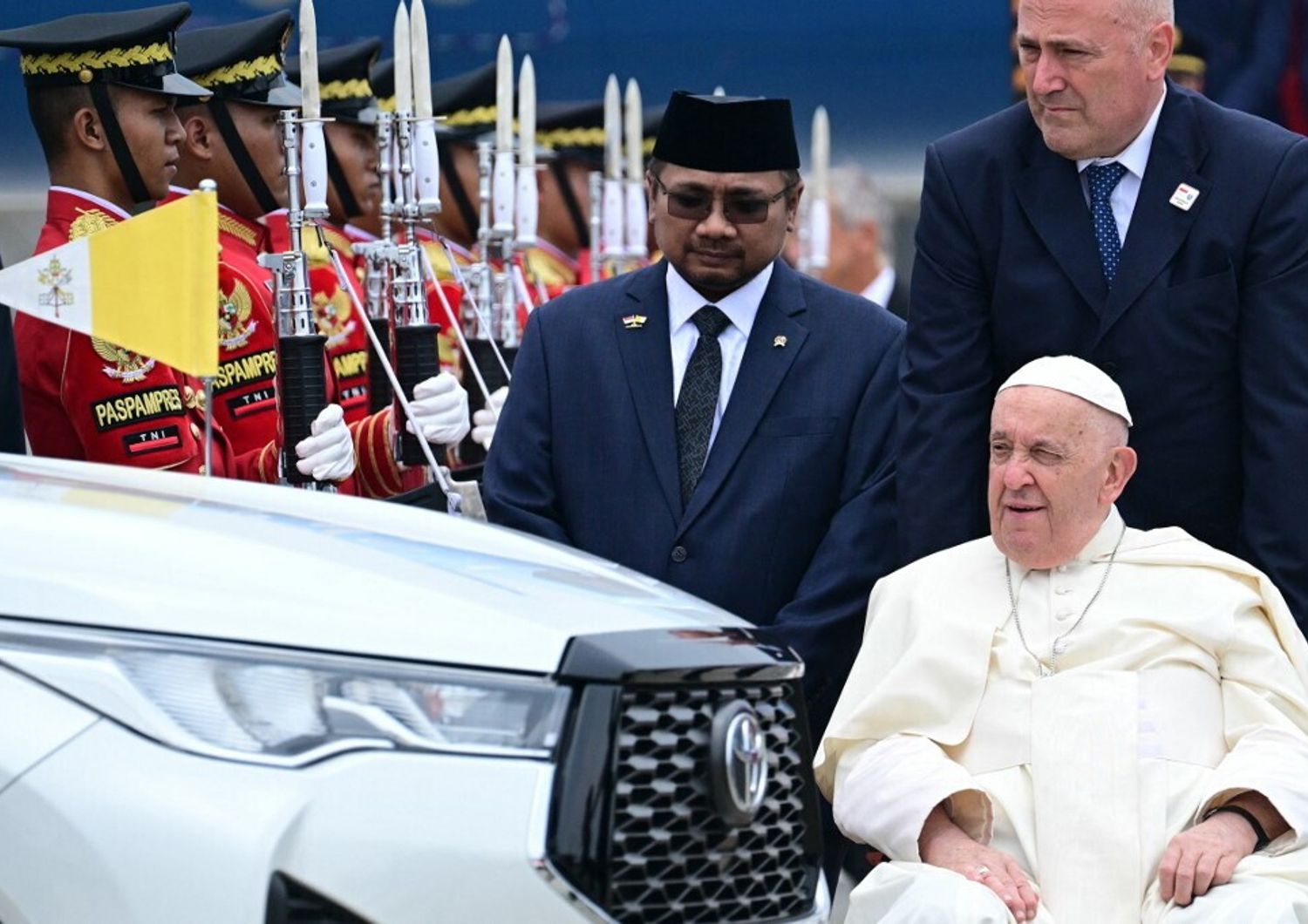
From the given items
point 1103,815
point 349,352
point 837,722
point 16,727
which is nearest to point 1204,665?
point 1103,815

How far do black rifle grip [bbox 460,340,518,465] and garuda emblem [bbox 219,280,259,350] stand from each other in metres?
1.03

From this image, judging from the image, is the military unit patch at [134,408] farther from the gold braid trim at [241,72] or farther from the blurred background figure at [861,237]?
the blurred background figure at [861,237]

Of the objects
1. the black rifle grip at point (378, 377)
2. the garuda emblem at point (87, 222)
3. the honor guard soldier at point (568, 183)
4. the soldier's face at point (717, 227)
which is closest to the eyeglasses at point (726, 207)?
the soldier's face at point (717, 227)

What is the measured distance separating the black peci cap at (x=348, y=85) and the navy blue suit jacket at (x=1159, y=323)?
123 inches

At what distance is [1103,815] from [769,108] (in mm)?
1713

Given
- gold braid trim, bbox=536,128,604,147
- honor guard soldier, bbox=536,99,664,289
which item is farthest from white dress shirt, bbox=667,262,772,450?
gold braid trim, bbox=536,128,604,147

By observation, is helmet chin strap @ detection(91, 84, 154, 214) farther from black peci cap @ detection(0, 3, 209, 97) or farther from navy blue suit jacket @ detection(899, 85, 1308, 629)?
navy blue suit jacket @ detection(899, 85, 1308, 629)

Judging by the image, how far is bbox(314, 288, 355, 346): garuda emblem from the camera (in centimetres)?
660

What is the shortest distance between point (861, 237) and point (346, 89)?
5356mm

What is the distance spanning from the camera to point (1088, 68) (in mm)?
4258

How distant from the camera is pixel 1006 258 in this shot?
444 centimetres

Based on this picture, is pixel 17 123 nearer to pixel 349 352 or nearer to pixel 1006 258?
pixel 349 352

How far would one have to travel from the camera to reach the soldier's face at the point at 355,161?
7305 millimetres

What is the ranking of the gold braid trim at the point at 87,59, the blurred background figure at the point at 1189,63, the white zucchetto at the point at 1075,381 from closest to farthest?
the white zucchetto at the point at 1075,381, the gold braid trim at the point at 87,59, the blurred background figure at the point at 1189,63
